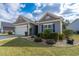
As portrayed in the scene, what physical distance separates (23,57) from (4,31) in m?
0.63

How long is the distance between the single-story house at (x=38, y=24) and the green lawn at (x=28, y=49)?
0.21m

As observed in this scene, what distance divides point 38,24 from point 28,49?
52cm

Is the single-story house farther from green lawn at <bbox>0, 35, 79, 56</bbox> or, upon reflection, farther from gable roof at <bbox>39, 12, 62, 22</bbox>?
green lawn at <bbox>0, 35, 79, 56</bbox>

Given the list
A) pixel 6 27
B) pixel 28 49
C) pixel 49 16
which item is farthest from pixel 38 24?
pixel 6 27

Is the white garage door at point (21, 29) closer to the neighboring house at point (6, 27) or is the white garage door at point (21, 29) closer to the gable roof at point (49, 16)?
the neighboring house at point (6, 27)

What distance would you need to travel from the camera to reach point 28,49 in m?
3.98

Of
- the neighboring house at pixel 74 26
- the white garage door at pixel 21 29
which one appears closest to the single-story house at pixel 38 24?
the white garage door at pixel 21 29

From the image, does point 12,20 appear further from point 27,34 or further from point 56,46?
point 56,46

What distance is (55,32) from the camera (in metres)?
4.02

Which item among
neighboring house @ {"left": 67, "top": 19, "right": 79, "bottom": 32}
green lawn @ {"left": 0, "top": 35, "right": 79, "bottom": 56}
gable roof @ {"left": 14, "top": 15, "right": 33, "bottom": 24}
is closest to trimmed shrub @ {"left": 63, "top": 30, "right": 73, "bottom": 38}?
neighboring house @ {"left": 67, "top": 19, "right": 79, "bottom": 32}

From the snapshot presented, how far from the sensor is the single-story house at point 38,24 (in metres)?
4.01

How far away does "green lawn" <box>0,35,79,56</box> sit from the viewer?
394cm

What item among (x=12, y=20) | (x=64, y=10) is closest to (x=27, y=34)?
(x=12, y=20)

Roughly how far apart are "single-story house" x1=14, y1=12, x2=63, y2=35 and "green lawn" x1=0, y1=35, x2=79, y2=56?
21 cm
